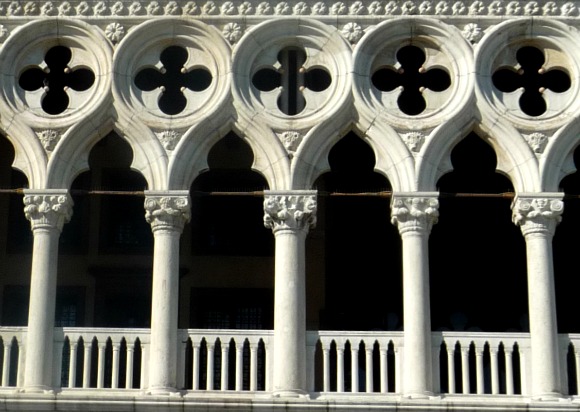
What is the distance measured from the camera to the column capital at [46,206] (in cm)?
2359

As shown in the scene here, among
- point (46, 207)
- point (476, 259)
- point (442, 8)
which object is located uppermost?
point (442, 8)

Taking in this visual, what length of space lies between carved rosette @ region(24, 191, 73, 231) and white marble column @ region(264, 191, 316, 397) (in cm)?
269

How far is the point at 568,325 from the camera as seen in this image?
26922 mm

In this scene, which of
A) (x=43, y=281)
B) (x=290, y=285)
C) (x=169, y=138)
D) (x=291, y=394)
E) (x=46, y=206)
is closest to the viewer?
(x=291, y=394)

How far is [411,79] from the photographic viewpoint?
80.4 ft

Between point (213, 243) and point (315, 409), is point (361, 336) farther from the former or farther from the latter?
point (213, 243)

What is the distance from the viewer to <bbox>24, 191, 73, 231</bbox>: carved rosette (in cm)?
2358

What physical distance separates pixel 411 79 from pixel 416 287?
3099mm

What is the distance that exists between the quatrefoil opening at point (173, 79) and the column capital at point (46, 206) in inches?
78.2

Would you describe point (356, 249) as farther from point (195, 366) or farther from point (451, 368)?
point (195, 366)

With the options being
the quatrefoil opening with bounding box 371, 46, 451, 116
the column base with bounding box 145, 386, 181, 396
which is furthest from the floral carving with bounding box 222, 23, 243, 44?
the column base with bounding box 145, 386, 181, 396

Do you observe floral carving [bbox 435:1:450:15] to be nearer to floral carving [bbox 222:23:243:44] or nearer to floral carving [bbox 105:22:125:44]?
floral carving [bbox 222:23:243:44]

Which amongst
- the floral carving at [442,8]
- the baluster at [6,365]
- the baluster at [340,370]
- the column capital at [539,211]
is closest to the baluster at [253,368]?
the baluster at [340,370]

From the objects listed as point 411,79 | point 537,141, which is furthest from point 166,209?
point 537,141
